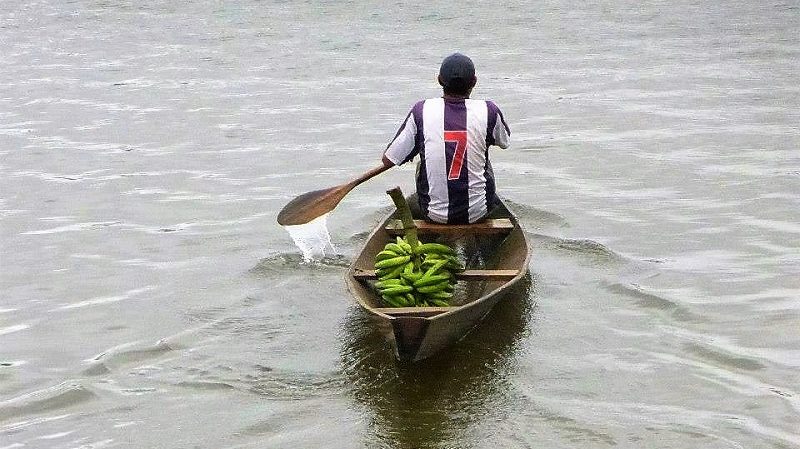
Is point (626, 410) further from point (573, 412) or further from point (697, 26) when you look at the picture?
point (697, 26)

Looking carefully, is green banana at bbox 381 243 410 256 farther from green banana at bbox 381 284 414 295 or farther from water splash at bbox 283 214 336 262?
water splash at bbox 283 214 336 262

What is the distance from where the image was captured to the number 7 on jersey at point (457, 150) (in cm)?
736

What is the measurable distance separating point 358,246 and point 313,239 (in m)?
0.70

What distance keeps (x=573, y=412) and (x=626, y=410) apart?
11.5 inches

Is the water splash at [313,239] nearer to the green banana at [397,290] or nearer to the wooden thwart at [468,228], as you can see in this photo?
the wooden thwart at [468,228]

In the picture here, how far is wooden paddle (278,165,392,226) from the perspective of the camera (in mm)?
7559

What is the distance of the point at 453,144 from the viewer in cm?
738

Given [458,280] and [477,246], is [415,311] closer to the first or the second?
[458,280]

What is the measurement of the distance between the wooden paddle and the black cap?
751 mm

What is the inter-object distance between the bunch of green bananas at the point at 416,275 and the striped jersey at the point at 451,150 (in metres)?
0.81

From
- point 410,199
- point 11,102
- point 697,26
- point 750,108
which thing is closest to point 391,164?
point 410,199

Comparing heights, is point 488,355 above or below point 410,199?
below

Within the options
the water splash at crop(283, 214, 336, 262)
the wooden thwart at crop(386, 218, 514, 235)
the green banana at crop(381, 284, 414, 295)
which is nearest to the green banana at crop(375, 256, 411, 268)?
the green banana at crop(381, 284, 414, 295)

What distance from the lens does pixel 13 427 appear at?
19.1 feet
